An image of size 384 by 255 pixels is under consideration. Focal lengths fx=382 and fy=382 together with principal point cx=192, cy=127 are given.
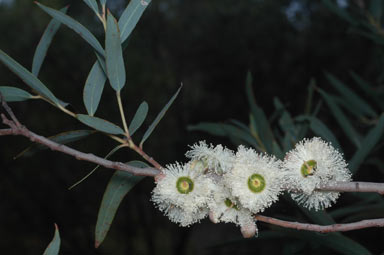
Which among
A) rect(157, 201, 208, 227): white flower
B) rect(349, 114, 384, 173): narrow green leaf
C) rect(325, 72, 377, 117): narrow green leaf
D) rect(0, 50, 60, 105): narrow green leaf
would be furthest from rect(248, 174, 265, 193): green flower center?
rect(325, 72, 377, 117): narrow green leaf

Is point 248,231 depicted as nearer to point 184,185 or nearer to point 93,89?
point 184,185

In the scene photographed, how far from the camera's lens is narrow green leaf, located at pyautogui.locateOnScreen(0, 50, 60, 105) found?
835 millimetres

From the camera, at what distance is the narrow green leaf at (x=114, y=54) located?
2.89ft

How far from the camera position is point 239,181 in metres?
0.83

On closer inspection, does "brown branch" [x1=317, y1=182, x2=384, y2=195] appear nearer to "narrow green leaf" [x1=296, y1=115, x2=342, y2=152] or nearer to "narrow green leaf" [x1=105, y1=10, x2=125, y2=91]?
"narrow green leaf" [x1=105, y1=10, x2=125, y2=91]

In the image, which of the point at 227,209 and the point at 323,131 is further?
the point at 323,131

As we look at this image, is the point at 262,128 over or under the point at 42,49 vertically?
over

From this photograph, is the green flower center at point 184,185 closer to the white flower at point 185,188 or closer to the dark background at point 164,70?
the white flower at point 185,188

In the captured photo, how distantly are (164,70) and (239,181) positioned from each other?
191 inches

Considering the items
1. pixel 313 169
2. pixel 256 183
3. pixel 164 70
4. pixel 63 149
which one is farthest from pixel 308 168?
pixel 164 70

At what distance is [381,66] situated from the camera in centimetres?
243

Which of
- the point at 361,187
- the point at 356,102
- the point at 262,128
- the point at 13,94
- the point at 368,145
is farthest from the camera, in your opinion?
the point at 356,102

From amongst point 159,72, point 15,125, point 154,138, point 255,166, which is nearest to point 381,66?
point 255,166

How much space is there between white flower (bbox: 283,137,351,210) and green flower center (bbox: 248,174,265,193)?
0.06 m
